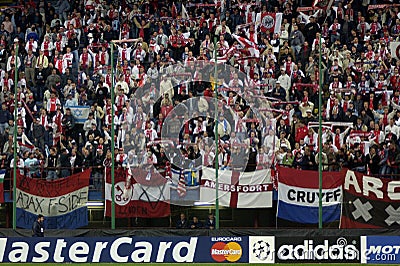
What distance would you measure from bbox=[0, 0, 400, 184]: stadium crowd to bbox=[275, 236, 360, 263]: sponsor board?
2394mm

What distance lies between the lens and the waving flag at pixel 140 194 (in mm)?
26078

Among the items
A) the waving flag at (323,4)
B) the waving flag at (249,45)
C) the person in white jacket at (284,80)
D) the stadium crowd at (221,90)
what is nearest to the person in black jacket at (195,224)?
the stadium crowd at (221,90)

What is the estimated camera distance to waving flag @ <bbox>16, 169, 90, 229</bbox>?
86.9ft

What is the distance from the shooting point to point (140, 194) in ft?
85.7

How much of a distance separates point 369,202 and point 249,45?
7593mm

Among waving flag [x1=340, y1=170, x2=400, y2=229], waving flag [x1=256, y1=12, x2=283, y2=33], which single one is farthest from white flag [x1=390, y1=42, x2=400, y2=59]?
waving flag [x1=340, y1=170, x2=400, y2=229]

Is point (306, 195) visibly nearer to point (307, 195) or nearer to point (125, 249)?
point (307, 195)

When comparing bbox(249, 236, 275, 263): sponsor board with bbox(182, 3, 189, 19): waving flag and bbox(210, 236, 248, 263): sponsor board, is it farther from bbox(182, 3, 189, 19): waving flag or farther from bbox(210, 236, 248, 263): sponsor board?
bbox(182, 3, 189, 19): waving flag

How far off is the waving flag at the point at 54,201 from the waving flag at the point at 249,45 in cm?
664

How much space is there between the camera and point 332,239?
24328mm

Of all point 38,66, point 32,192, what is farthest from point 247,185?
point 38,66

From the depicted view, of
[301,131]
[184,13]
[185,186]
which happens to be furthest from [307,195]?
[184,13]

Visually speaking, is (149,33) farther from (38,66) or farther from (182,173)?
(182,173)

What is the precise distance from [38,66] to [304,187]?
1082 cm
